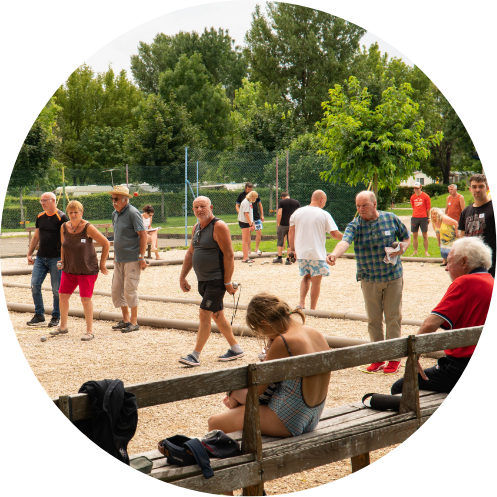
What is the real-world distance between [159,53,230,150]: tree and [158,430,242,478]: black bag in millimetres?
44689

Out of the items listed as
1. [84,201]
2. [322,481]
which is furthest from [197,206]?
[84,201]

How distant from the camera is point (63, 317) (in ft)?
25.3

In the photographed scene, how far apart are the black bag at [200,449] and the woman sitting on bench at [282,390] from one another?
0.30 m

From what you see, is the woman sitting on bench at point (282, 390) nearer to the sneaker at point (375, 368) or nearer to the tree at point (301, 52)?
the sneaker at point (375, 368)

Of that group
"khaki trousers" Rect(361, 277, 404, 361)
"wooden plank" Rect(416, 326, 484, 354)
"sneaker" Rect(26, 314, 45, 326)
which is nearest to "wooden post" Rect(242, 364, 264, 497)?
"wooden plank" Rect(416, 326, 484, 354)

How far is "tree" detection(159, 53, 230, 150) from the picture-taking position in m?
47.4

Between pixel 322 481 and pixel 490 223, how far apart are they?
4248 mm

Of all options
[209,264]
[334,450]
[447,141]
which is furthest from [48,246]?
[447,141]

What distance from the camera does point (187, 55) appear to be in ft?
175

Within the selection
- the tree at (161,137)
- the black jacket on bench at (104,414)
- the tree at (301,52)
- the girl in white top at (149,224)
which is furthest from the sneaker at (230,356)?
the tree at (301,52)

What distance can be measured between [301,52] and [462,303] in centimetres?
4312

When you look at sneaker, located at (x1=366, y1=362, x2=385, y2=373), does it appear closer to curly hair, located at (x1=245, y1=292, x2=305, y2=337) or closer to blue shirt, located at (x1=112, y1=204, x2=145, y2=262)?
curly hair, located at (x1=245, y1=292, x2=305, y2=337)

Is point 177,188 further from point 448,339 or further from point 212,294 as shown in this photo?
point 448,339

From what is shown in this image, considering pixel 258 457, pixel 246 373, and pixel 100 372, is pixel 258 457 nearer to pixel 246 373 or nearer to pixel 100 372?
pixel 246 373
